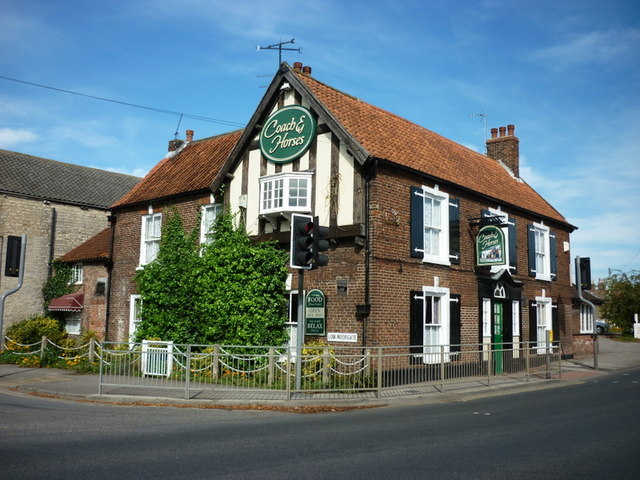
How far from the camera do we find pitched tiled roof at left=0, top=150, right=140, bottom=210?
28844mm

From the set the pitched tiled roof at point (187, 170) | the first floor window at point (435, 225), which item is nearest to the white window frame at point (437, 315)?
the first floor window at point (435, 225)

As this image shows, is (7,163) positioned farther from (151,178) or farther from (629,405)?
(629,405)

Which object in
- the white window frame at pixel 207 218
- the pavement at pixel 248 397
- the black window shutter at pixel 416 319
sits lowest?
the pavement at pixel 248 397

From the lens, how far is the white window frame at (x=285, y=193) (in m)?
16.9

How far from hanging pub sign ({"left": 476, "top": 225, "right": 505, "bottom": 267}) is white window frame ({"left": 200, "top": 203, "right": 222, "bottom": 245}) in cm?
882

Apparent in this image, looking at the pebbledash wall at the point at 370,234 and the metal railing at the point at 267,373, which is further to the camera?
the pebbledash wall at the point at 370,234

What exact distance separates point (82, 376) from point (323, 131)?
10.3 metres

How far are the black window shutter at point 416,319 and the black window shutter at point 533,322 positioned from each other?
7774mm

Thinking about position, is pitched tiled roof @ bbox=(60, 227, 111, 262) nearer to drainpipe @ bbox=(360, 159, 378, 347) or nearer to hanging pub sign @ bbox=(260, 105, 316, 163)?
hanging pub sign @ bbox=(260, 105, 316, 163)

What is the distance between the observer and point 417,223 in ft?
56.1

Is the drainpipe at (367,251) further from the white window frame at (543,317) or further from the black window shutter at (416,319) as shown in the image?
the white window frame at (543,317)

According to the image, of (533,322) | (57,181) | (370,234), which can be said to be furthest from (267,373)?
(57,181)

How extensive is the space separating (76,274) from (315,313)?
15866 millimetres

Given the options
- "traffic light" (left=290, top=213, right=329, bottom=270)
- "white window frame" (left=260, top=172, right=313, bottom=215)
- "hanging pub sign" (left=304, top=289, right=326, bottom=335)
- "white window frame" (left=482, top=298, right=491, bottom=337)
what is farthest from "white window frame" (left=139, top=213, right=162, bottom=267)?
"white window frame" (left=482, top=298, right=491, bottom=337)
